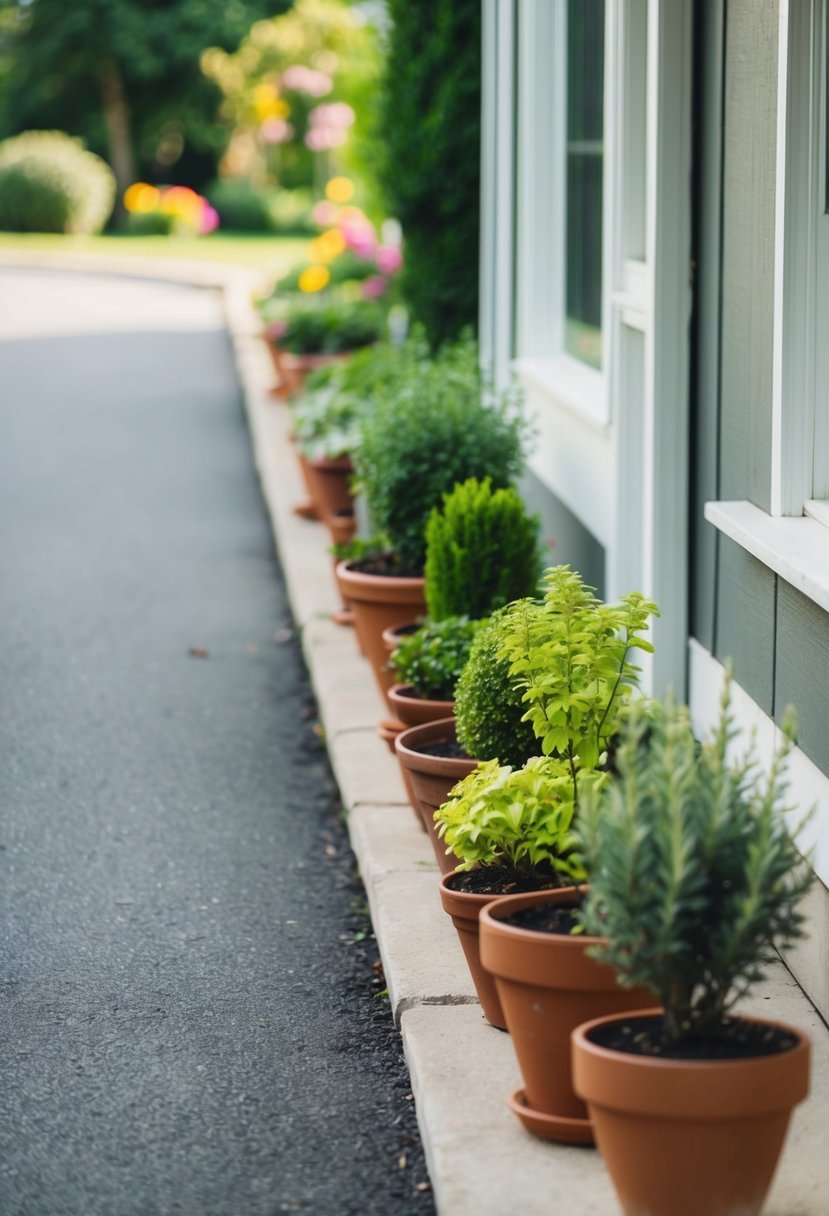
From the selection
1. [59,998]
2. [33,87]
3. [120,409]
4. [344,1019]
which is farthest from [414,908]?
[33,87]

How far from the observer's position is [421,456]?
18.9ft

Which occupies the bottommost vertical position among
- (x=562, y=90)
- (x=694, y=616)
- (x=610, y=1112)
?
(x=610, y=1112)

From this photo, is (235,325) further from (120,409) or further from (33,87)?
(33,87)

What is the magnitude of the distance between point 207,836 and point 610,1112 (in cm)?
254

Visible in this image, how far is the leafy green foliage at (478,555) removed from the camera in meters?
4.88

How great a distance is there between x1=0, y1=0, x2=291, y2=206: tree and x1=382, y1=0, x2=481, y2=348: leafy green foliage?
33.7 meters

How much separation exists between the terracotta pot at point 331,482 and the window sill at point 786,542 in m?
4.32

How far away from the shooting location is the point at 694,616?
443cm

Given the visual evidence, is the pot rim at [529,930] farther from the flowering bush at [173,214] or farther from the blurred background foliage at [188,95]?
the flowering bush at [173,214]

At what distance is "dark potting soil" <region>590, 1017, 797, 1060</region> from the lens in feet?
7.83

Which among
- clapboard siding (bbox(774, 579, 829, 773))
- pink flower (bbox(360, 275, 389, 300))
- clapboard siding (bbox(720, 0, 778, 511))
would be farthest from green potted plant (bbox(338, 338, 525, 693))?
pink flower (bbox(360, 275, 389, 300))

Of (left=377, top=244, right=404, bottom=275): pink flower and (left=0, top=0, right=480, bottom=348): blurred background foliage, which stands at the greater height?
(left=0, top=0, right=480, bottom=348): blurred background foliage

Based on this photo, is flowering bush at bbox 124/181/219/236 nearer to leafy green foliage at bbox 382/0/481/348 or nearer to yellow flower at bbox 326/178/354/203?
yellow flower at bbox 326/178/354/203

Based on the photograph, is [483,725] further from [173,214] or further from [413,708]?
[173,214]
